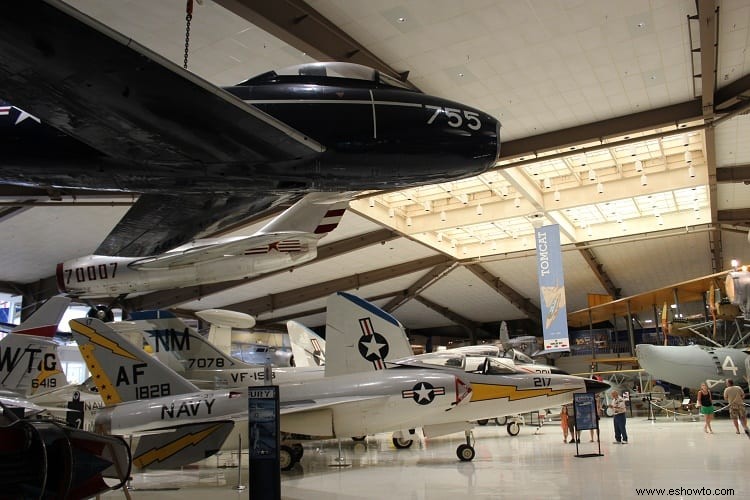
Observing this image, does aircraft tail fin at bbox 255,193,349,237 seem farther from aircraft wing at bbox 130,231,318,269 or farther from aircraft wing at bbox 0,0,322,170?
aircraft wing at bbox 0,0,322,170

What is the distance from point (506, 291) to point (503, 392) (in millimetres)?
22351

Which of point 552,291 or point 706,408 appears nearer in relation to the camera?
point 706,408

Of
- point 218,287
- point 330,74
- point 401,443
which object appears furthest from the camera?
point 218,287

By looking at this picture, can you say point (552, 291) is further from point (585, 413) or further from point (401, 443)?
point (585, 413)

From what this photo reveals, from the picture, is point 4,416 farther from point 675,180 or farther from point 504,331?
point 504,331

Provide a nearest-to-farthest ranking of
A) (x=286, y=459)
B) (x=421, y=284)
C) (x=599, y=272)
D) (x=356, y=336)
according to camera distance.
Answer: (x=286, y=459) → (x=356, y=336) → (x=599, y=272) → (x=421, y=284)

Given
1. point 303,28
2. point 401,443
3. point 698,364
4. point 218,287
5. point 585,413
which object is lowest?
point 401,443

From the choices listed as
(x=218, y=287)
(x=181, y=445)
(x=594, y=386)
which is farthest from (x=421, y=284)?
(x=181, y=445)

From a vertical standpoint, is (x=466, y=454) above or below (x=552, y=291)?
below

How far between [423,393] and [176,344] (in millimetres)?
5479

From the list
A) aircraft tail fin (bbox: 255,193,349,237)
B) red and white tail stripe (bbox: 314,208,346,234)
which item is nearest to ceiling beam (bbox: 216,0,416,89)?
red and white tail stripe (bbox: 314,208,346,234)

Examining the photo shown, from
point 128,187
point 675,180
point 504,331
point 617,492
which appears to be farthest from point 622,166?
point 128,187

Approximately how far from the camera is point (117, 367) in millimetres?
8938

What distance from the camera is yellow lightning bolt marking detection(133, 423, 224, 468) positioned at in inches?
308
